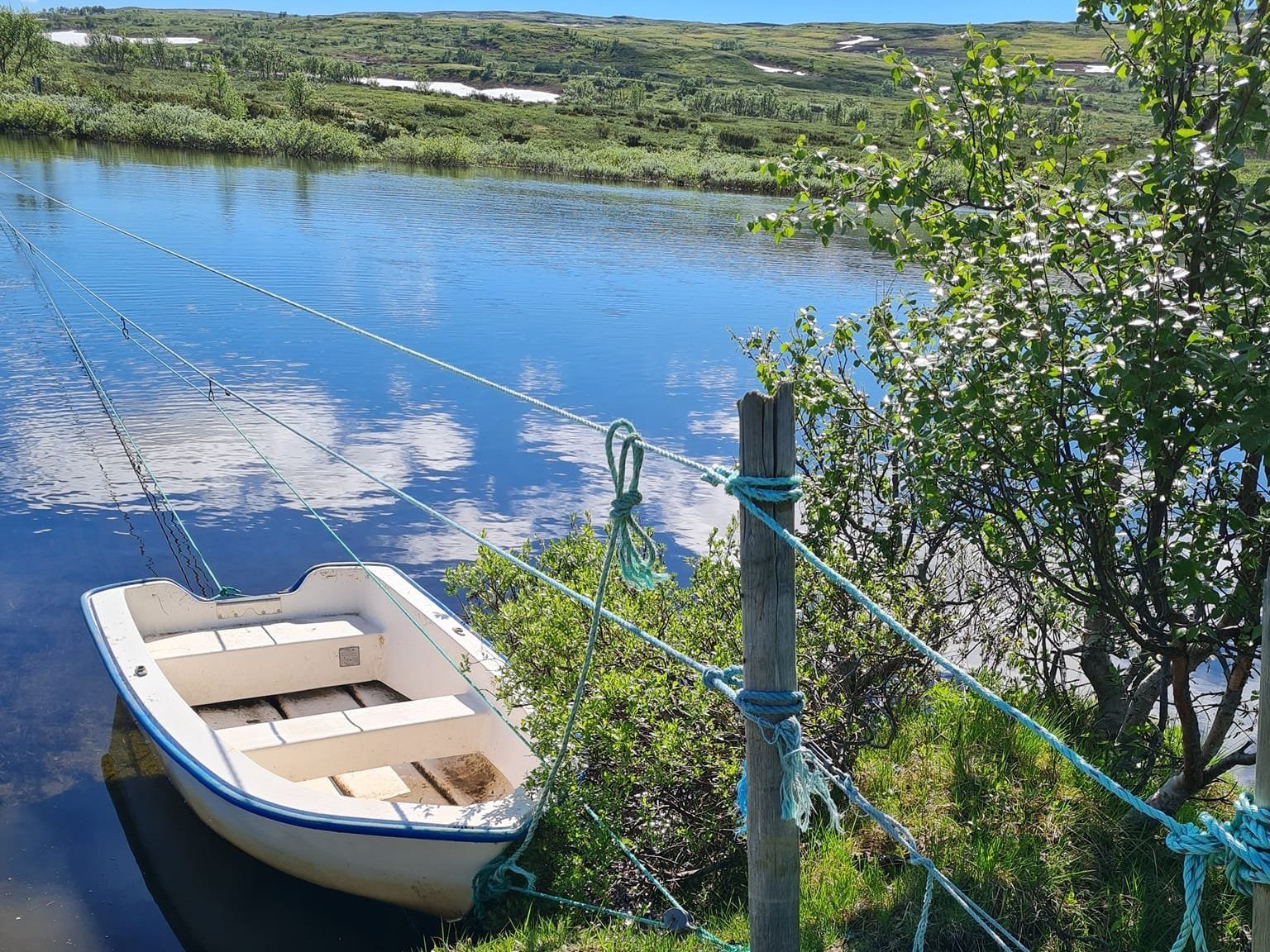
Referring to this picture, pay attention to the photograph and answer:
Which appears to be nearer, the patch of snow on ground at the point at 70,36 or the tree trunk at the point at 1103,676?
the tree trunk at the point at 1103,676

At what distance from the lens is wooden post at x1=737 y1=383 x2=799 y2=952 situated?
2934 millimetres

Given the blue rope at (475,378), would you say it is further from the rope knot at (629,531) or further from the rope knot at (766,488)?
the rope knot at (766,488)

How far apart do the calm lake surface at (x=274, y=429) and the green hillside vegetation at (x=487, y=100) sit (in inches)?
193

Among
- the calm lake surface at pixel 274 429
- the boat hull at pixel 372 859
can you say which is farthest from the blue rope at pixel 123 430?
the boat hull at pixel 372 859

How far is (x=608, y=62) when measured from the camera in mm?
172250

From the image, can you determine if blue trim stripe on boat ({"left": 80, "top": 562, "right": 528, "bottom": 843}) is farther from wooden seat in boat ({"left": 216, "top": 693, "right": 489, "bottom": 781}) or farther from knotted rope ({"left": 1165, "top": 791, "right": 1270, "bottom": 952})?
knotted rope ({"left": 1165, "top": 791, "right": 1270, "bottom": 952})

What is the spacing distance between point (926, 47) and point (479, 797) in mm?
199108

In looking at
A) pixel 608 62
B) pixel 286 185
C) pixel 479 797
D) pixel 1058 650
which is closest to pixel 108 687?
pixel 479 797

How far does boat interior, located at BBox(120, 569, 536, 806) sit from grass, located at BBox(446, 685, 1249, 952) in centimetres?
117

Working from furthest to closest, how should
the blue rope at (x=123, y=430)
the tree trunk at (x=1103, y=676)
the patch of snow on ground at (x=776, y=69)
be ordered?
the patch of snow on ground at (x=776, y=69) < the blue rope at (x=123, y=430) < the tree trunk at (x=1103, y=676)

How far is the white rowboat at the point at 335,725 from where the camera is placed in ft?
18.1

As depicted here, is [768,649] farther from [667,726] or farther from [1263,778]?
[667,726]

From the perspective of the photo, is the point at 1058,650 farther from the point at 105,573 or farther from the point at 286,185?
the point at 286,185

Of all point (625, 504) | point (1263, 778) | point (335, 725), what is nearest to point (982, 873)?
point (625, 504)
